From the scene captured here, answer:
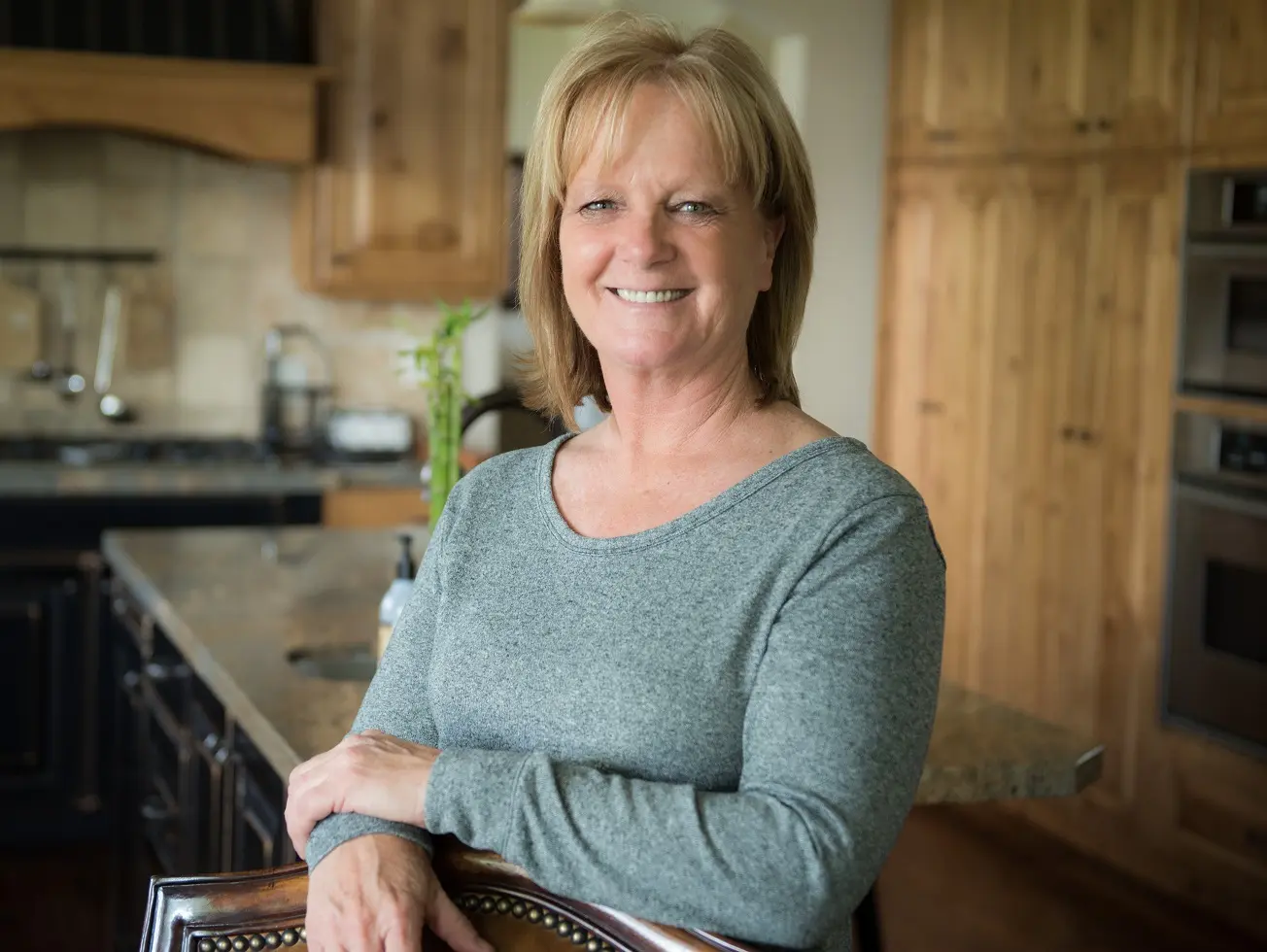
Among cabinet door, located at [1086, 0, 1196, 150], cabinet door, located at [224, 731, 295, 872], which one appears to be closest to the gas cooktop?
cabinet door, located at [224, 731, 295, 872]

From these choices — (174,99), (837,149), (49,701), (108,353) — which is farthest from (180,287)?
(837,149)

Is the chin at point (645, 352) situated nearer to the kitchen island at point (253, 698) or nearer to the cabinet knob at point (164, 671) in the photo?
the kitchen island at point (253, 698)

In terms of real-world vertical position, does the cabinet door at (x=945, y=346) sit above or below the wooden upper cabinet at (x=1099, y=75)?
below

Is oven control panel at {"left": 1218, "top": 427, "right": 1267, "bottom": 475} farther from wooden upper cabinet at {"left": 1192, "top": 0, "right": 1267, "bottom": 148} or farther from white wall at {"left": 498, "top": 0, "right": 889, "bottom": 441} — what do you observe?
white wall at {"left": 498, "top": 0, "right": 889, "bottom": 441}

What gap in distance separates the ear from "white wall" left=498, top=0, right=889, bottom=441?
3661mm

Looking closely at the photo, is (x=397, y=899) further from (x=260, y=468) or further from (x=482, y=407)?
(x=260, y=468)

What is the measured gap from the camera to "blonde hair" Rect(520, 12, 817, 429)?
133 centimetres

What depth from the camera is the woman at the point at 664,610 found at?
45.6 inches

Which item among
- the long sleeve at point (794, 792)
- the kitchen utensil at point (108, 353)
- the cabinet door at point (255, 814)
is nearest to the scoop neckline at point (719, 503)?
the long sleeve at point (794, 792)

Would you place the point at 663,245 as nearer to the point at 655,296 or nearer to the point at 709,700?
the point at 655,296

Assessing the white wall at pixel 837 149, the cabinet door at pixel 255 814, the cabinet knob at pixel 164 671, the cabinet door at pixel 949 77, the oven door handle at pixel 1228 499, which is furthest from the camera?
the white wall at pixel 837 149

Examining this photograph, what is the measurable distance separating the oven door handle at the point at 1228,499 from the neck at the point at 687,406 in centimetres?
254

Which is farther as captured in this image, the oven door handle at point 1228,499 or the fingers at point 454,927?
the oven door handle at point 1228,499

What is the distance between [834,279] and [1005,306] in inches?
32.7
